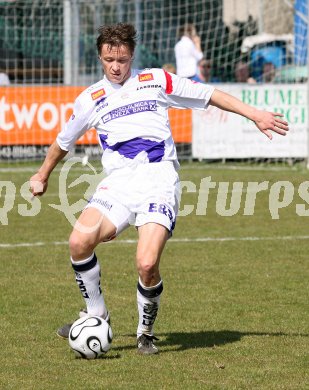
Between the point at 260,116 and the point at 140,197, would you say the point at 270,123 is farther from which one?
the point at 140,197

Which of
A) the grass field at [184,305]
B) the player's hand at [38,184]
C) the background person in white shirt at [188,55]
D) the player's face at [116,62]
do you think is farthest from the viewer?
the background person in white shirt at [188,55]

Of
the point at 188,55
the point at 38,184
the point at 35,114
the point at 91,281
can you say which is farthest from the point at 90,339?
the point at 188,55

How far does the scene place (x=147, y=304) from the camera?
6629mm

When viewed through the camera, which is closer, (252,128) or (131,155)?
(131,155)

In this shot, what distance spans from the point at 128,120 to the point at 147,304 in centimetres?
120

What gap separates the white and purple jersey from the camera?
6727mm

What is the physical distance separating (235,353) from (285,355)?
0.32 meters

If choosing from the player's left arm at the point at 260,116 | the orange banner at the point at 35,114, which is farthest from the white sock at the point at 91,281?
the orange banner at the point at 35,114

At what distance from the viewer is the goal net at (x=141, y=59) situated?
18953mm

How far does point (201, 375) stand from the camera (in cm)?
601

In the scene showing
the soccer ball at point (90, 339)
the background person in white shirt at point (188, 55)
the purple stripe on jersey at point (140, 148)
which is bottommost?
the background person in white shirt at point (188, 55)

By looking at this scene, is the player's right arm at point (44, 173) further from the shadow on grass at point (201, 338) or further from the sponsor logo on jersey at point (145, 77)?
the shadow on grass at point (201, 338)

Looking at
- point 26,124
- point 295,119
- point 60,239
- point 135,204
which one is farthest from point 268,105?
point 135,204

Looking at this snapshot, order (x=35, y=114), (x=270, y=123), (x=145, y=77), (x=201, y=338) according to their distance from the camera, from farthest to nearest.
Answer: (x=35, y=114)
(x=201, y=338)
(x=145, y=77)
(x=270, y=123)
